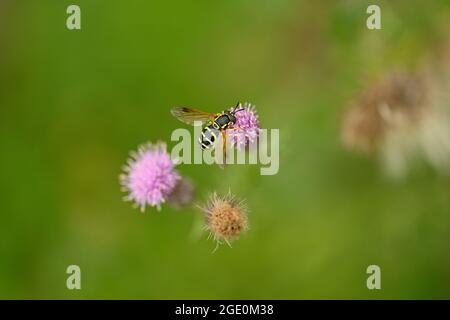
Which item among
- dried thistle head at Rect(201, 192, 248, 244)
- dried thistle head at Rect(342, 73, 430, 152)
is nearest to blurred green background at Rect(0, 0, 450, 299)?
dried thistle head at Rect(342, 73, 430, 152)

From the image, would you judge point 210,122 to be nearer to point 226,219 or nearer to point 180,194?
point 180,194

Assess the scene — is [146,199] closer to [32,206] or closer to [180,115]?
[180,115]

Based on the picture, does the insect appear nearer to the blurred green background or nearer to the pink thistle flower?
the pink thistle flower

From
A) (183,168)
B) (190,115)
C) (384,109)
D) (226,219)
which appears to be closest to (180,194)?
(190,115)

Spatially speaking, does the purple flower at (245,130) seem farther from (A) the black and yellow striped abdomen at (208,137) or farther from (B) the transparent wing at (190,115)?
(B) the transparent wing at (190,115)

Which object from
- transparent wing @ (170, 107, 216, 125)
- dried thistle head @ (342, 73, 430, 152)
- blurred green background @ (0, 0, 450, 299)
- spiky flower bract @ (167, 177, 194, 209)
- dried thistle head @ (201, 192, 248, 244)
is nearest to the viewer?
dried thistle head @ (201, 192, 248, 244)
